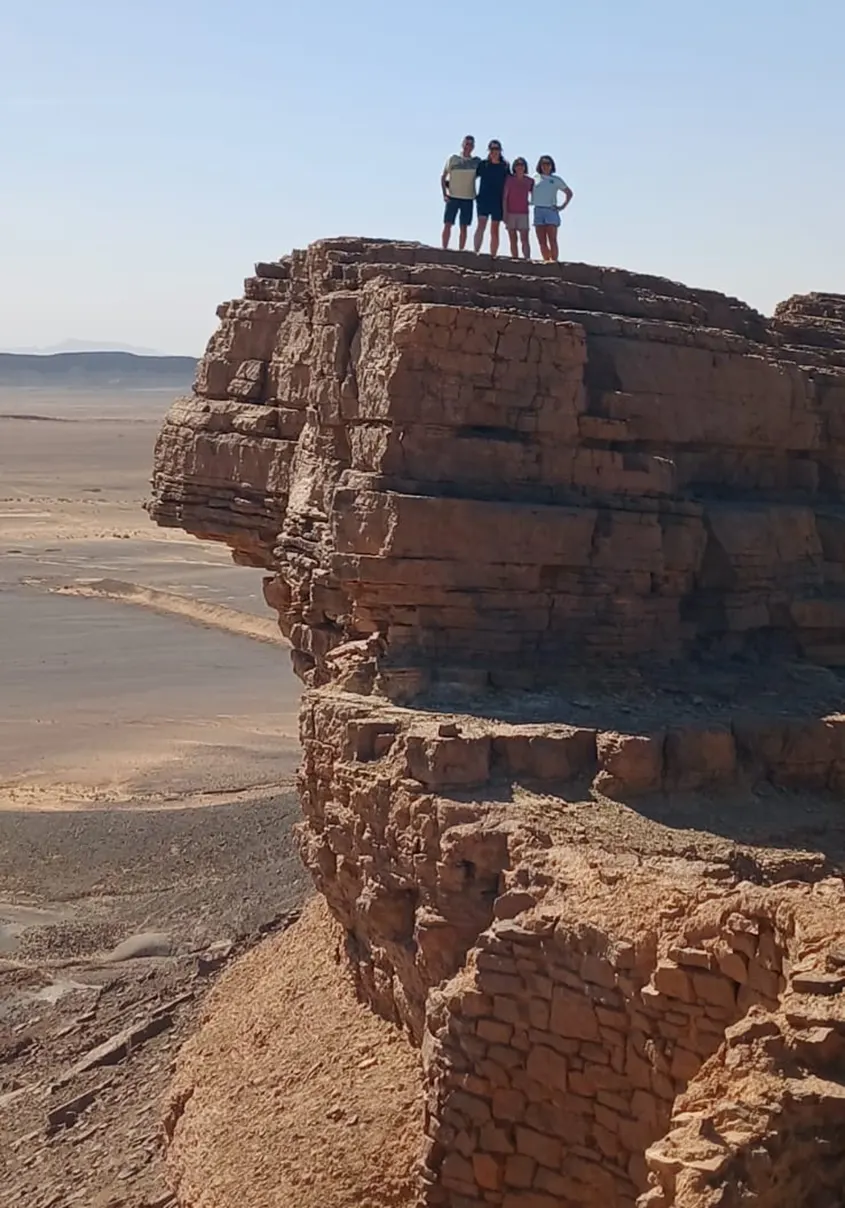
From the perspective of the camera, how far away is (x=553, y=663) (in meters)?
16.5

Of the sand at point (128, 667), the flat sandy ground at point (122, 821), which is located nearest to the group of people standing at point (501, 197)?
the flat sandy ground at point (122, 821)

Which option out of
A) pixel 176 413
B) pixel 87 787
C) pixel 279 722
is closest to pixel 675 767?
pixel 176 413

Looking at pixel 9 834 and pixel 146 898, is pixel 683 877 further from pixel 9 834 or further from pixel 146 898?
pixel 9 834

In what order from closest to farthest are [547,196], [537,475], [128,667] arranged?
[537,475] < [547,196] < [128,667]

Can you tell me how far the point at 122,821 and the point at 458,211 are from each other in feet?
44.6

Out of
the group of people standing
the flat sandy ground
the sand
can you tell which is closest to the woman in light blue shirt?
the group of people standing

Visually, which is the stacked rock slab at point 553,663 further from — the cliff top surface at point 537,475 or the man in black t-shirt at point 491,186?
the man in black t-shirt at point 491,186

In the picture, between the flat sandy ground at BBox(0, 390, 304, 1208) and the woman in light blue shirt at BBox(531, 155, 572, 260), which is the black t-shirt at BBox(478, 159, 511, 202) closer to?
the woman in light blue shirt at BBox(531, 155, 572, 260)

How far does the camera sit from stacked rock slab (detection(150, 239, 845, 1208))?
11.9 metres

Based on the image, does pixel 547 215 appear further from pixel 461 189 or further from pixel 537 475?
pixel 537 475

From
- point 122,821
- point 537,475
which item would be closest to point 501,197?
point 537,475

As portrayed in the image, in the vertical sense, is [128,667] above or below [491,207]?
below

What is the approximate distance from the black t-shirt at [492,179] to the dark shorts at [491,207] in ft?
0.04

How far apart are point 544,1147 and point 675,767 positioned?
402 cm
